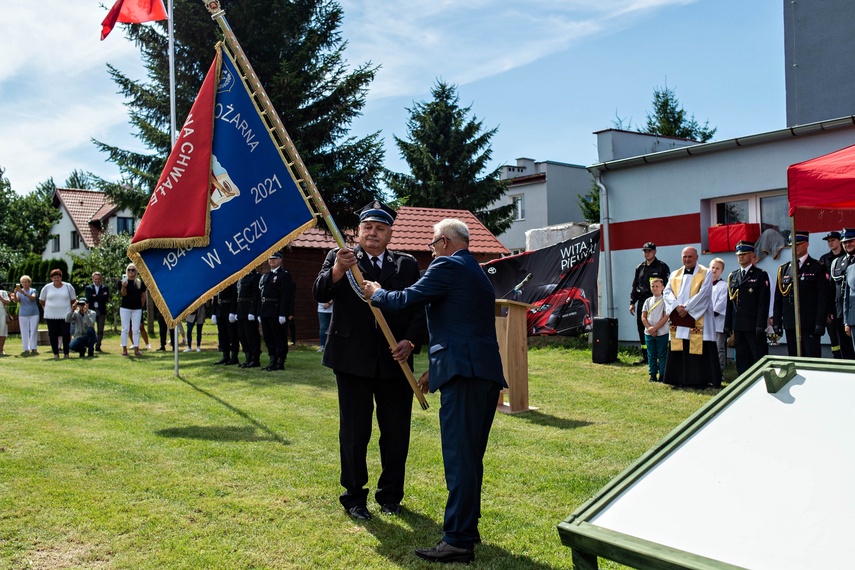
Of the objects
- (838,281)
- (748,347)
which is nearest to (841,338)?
(838,281)

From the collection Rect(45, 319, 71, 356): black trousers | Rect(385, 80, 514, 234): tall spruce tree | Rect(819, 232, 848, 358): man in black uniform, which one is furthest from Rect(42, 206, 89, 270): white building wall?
Rect(819, 232, 848, 358): man in black uniform

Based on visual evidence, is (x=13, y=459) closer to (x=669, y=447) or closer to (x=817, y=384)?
(x=669, y=447)

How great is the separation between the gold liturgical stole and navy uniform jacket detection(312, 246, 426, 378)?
6912mm

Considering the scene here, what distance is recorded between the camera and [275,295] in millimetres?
14375

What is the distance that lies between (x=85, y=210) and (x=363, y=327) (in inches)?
2281

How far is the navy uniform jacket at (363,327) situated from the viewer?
526 centimetres

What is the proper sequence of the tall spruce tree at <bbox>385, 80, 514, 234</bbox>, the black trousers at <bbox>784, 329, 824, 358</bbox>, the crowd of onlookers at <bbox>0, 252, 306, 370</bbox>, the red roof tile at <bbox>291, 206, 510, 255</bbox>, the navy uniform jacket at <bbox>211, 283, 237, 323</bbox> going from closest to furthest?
the black trousers at <bbox>784, 329, 824, 358</bbox> → the crowd of onlookers at <bbox>0, 252, 306, 370</bbox> → the navy uniform jacket at <bbox>211, 283, 237, 323</bbox> → the red roof tile at <bbox>291, 206, 510, 255</bbox> → the tall spruce tree at <bbox>385, 80, 514, 234</bbox>

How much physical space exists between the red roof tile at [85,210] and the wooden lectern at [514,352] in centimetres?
4788

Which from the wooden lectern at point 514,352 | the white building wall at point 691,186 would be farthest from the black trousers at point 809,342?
the wooden lectern at point 514,352

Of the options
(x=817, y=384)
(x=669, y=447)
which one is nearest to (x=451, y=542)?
(x=669, y=447)

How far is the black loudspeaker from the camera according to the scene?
14.3m

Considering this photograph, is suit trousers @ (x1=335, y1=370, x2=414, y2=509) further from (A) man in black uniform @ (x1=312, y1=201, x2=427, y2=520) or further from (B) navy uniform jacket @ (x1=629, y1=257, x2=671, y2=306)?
(B) navy uniform jacket @ (x1=629, y1=257, x2=671, y2=306)

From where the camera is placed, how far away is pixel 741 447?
2.68 m

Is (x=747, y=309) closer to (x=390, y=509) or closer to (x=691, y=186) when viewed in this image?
(x=691, y=186)
